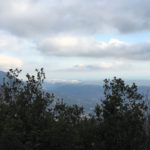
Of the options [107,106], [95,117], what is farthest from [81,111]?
[107,106]

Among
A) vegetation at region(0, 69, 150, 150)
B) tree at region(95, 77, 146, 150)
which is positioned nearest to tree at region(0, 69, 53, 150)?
vegetation at region(0, 69, 150, 150)

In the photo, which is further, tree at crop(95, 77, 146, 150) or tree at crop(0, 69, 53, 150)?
tree at crop(95, 77, 146, 150)

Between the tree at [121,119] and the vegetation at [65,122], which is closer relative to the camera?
the vegetation at [65,122]

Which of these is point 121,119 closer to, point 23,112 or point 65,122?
point 65,122

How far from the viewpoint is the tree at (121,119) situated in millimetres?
12812

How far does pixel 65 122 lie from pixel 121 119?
348cm

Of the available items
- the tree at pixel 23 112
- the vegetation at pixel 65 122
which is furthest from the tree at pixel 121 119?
the tree at pixel 23 112

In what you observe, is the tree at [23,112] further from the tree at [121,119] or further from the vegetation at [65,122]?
the tree at [121,119]

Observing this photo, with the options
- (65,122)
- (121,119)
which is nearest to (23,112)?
(65,122)

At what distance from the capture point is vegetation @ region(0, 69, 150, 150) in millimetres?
11625

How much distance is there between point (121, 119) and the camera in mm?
13266

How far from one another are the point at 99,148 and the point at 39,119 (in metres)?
→ 4.03

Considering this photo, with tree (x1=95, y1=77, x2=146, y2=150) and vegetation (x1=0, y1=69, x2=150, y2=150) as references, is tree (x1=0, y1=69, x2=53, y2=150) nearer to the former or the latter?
vegetation (x1=0, y1=69, x2=150, y2=150)

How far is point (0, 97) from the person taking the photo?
605 inches
